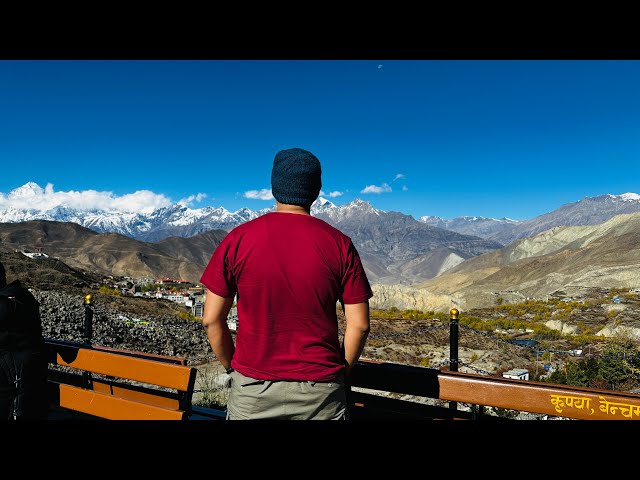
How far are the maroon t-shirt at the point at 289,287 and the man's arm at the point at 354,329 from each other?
0.14 feet

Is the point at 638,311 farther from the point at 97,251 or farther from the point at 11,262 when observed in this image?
the point at 97,251

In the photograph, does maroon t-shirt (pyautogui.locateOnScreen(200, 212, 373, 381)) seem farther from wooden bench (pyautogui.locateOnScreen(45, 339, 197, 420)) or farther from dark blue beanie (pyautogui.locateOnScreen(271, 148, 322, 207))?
wooden bench (pyautogui.locateOnScreen(45, 339, 197, 420))

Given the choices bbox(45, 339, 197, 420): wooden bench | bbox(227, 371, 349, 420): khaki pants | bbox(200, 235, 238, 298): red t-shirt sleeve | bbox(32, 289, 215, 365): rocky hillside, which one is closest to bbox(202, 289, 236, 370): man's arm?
bbox(200, 235, 238, 298): red t-shirt sleeve

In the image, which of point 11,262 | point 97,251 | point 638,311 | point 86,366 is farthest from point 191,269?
point 86,366

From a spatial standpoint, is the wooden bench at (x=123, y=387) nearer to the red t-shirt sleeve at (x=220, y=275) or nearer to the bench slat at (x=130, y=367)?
the bench slat at (x=130, y=367)

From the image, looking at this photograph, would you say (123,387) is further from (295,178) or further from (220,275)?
(295,178)

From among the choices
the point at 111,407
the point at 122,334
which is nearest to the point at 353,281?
the point at 111,407

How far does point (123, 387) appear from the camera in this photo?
14.3ft

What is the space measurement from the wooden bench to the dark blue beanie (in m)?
1.40

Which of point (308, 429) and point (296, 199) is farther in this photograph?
point (296, 199)

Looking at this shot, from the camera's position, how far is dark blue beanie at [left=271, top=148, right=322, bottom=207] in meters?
2.13
